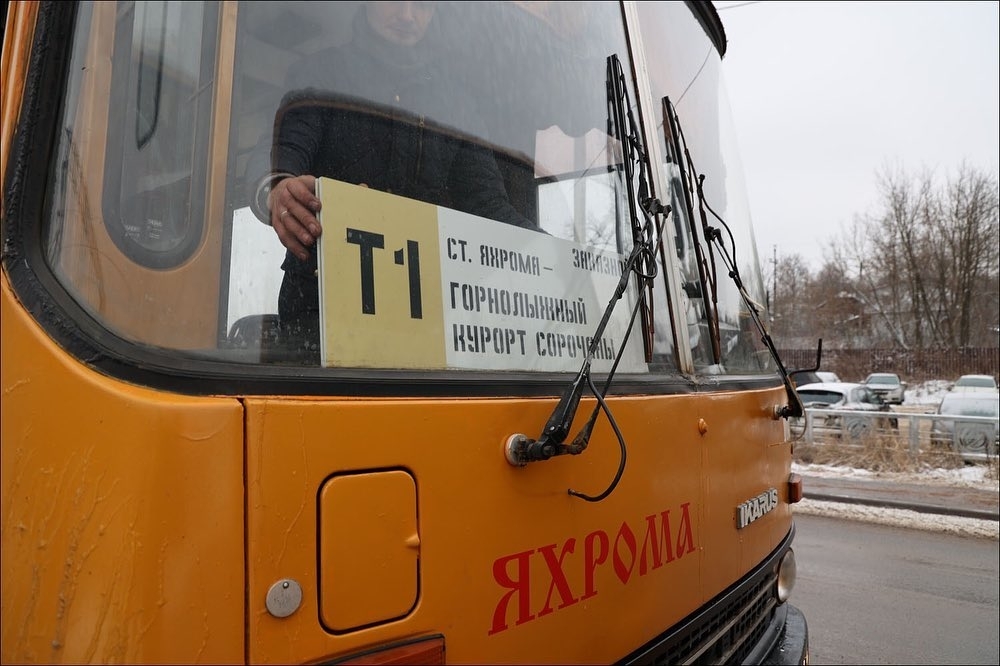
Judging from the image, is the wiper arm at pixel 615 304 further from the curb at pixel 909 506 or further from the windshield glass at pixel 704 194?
the curb at pixel 909 506

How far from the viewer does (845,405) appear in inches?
683

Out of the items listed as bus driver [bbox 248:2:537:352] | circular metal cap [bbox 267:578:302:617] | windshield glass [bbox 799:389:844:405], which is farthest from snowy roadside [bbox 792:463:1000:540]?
windshield glass [bbox 799:389:844:405]

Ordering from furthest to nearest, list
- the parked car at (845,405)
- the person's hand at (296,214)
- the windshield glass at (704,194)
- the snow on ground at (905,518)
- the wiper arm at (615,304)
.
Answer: the parked car at (845,405) → the snow on ground at (905,518) → the windshield glass at (704,194) → the wiper arm at (615,304) → the person's hand at (296,214)

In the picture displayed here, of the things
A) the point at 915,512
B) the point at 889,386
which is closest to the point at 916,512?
the point at 915,512

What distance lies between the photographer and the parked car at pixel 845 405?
12.1 meters

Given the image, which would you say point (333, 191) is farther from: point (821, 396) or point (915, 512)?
point (821, 396)

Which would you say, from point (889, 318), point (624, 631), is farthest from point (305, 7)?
point (889, 318)

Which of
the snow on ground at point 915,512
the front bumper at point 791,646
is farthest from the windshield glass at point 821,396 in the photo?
the front bumper at point 791,646

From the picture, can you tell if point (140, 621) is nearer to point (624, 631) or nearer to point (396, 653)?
point (396, 653)

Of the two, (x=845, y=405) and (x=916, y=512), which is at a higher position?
(x=845, y=405)

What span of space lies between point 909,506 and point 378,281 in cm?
959

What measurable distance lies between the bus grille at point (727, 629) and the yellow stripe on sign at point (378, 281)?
91 cm

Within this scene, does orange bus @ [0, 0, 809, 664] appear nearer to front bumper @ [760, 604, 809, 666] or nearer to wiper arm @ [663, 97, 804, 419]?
wiper arm @ [663, 97, 804, 419]

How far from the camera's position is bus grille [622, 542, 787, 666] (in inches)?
67.5
